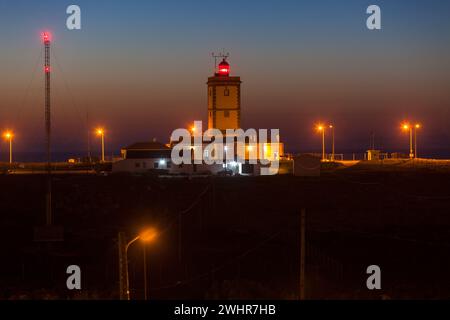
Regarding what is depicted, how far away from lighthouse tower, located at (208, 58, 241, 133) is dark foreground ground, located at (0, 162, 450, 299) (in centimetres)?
1410

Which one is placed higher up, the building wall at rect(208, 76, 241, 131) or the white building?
the building wall at rect(208, 76, 241, 131)

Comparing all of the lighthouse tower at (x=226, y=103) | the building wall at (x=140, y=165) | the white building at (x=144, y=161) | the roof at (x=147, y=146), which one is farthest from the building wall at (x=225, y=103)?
the building wall at (x=140, y=165)

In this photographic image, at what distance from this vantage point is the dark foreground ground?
736 inches

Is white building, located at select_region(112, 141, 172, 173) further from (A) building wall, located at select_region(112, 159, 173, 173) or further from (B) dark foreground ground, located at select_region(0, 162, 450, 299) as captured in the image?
(B) dark foreground ground, located at select_region(0, 162, 450, 299)

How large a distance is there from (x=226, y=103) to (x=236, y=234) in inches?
1085

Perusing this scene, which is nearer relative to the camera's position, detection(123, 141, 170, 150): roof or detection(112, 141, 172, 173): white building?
detection(112, 141, 172, 173): white building

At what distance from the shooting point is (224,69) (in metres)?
53.8

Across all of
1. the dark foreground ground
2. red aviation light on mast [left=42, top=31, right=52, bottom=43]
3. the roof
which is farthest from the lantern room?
red aviation light on mast [left=42, top=31, right=52, bottom=43]

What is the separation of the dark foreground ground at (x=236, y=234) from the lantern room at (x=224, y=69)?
17.0 m

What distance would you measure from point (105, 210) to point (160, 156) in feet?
53.4

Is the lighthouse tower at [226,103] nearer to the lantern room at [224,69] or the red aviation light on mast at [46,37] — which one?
the lantern room at [224,69]

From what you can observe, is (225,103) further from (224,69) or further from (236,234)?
(236,234)

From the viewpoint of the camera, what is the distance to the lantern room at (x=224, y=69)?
175ft
